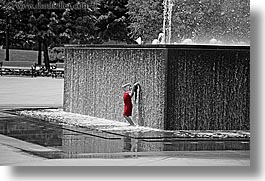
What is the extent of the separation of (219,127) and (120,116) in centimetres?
220

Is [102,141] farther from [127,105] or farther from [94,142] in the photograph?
[127,105]

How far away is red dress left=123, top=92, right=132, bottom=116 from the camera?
46.6 ft

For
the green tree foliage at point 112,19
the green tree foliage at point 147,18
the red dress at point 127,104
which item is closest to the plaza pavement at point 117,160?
the red dress at point 127,104

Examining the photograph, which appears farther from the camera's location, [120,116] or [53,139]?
[120,116]

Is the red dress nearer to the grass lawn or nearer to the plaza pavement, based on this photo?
the plaza pavement

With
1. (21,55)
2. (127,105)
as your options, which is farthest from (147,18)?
(127,105)

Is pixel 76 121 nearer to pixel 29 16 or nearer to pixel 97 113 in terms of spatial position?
pixel 97 113

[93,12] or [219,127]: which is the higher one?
[93,12]

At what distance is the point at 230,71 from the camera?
1430 centimetres

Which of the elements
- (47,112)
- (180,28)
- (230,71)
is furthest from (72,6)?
(230,71)

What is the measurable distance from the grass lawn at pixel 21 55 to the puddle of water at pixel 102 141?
4450 centimetres

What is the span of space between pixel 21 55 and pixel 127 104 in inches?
1830

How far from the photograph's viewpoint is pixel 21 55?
59.9 meters

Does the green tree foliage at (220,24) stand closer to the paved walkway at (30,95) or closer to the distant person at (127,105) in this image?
the distant person at (127,105)
